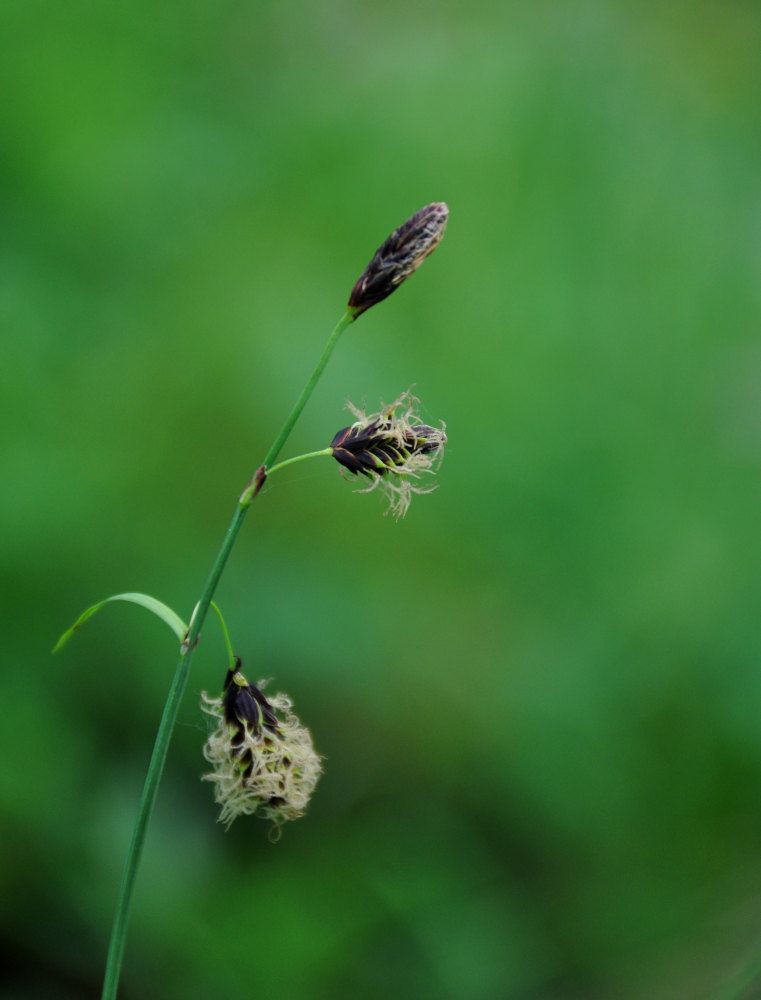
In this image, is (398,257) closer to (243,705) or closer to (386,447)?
(386,447)

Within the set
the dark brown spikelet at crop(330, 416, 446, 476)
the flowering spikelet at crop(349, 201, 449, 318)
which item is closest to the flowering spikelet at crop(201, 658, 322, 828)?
the dark brown spikelet at crop(330, 416, 446, 476)

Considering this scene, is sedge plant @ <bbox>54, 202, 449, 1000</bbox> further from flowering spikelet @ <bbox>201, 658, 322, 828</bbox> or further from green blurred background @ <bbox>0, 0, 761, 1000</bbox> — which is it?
green blurred background @ <bbox>0, 0, 761, 1000</bbox>

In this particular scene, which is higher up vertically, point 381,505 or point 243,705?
point 381,505

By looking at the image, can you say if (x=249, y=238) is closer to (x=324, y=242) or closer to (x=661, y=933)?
(x=324, y=242)

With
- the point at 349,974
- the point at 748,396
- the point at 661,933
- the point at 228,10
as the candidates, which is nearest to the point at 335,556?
the point at 349,974

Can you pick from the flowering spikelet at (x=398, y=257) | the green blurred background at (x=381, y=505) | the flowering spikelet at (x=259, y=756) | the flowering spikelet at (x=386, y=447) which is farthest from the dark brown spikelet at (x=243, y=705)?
the green blurred background at (x=381, y=505)

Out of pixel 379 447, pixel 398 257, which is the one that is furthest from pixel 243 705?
pixel 398 257
